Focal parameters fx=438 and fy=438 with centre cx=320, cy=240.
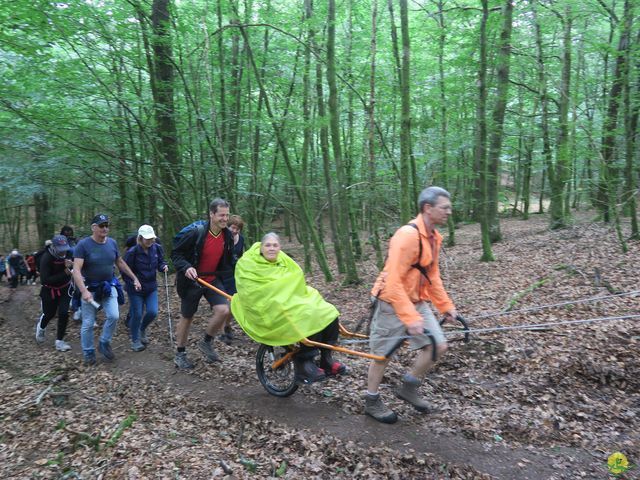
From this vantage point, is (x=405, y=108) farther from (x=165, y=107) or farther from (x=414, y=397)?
(x=414, y=397)

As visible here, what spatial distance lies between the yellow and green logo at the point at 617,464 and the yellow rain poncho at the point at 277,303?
2599 millimetres

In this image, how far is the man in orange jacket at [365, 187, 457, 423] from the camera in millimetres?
3879

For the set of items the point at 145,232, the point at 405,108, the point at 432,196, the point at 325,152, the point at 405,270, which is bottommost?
the point at 405,270

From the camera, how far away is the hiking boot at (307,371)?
4.63 m

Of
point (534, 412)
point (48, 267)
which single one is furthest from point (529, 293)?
point (48, 267)

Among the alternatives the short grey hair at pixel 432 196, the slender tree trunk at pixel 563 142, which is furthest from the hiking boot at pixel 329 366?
the slender tree trunk at pixel 563 142

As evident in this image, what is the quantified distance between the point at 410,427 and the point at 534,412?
1258mm

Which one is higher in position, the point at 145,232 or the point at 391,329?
the point at 145,232

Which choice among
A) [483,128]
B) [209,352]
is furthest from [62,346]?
[483,128]

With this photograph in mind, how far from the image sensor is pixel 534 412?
14.2 feet

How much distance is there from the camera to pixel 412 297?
4.13 metres

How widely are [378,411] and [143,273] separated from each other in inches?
176

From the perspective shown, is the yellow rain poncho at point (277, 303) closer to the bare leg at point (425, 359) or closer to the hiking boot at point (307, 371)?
the hiking boot at point (307, 371)

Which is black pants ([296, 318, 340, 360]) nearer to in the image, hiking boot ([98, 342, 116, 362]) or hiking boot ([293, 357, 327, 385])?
hiking boot ([293, 357, 327, 385])
